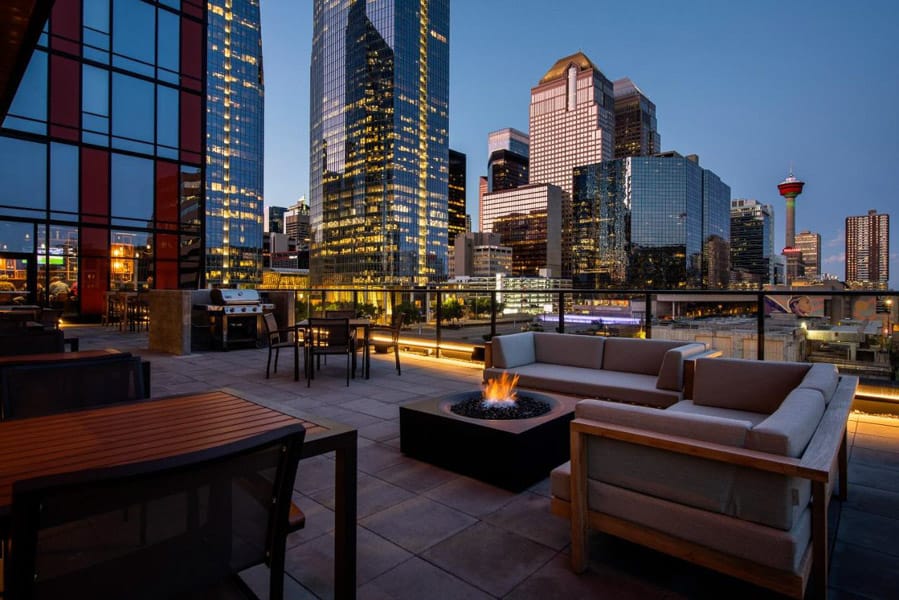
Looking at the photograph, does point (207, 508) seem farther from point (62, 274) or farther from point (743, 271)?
point (743, 271)

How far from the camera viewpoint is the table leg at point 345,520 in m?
1.62

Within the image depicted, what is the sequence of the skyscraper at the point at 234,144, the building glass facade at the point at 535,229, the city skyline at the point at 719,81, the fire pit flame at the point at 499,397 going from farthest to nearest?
the building glass facade at the point at 535,229 → the city skyline at the point at 719,81 → the skyscraper at the point at 234,144 → the fire pit flame at the point at 499,397

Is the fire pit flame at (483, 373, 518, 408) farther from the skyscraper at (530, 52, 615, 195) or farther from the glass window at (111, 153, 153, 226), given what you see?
the skyscraper at (530, 52, 615, 195)

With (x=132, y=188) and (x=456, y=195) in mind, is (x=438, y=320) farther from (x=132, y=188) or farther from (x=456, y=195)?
(x=456, y=195)

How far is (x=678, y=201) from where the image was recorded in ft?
335

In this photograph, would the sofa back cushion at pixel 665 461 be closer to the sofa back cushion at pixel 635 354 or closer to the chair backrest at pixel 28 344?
the sofa back cushion at pixel 635 354

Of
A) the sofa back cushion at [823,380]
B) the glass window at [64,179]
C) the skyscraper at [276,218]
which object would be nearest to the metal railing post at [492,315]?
the sofa back cushion at [823,380]

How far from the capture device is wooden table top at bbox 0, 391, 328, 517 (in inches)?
51.5

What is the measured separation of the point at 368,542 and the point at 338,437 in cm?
99

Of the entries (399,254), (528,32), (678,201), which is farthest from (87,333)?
(528,32)

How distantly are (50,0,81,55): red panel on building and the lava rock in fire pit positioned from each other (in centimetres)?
1537

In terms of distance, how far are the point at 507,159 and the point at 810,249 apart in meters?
116

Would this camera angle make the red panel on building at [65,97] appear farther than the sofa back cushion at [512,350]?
Yes

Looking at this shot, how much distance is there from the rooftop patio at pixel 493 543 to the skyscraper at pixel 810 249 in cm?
19107
